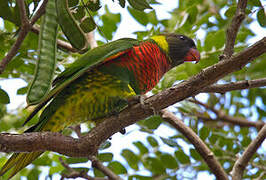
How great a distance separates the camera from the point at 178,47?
2.80 metres

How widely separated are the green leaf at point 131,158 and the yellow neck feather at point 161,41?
98 centimetres

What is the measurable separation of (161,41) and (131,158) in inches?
42.7

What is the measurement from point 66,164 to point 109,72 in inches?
32.1

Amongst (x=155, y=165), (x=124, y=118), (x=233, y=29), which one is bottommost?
(x=155, y=165)

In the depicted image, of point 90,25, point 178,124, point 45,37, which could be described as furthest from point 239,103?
point 45,37

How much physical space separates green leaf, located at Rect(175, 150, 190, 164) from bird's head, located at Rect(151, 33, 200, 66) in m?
0.77

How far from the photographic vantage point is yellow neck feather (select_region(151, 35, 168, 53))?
8.91 ft

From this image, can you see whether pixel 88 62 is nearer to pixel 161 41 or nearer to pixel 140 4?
pixel 140 4

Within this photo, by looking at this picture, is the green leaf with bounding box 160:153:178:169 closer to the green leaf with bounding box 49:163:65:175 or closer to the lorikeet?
the lorikeet

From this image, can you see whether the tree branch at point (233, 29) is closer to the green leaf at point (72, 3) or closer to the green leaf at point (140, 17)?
A: the green leaf at point (72, 3)

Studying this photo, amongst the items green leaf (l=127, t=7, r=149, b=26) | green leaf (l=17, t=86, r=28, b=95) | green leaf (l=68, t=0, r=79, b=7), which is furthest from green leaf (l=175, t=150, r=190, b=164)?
green leaf (l=68, t=0, r=79, b=7)

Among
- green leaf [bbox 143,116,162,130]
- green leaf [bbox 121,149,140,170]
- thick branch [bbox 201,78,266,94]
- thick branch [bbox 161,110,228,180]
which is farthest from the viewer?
green leaf [bbox 121,149,140,170]

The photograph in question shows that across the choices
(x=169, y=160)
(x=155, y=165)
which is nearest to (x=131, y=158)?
(x=155, y=165)

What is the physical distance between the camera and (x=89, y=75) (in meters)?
2.21
